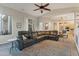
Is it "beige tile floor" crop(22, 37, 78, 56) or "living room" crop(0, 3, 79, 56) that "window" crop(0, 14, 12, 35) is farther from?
"beige tile floor" crop(22, 37, 78, 56)

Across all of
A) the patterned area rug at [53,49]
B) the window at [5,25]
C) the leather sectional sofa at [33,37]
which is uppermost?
the window at [5,25]

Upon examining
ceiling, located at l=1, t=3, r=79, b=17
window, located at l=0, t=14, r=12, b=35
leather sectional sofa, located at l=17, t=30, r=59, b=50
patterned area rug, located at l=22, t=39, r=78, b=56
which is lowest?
patterned area rug, located at l=22, t=39, r=78, b=56

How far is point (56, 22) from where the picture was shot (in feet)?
10.4

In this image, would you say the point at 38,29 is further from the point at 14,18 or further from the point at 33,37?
the point at 14,18

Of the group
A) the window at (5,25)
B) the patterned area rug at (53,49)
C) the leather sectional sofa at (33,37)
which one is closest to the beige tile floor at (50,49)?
the patterned area rug at (53,49)

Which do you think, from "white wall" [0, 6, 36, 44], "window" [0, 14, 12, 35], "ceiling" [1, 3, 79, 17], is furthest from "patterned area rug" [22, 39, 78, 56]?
"ceiling" [1, 3, 79, 17]

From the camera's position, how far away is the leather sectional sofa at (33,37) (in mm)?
3137

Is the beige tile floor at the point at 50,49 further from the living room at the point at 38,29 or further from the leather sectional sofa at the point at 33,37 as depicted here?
the leather sectional sofa at the point at 33,37

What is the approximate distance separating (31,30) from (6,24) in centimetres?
64

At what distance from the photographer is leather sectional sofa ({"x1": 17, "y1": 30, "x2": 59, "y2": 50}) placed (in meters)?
3.14

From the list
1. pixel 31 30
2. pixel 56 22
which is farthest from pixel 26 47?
pixel 56 22

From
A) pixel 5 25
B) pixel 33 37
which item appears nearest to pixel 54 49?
pixel 33 37

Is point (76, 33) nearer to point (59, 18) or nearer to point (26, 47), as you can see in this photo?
point (59, 18)

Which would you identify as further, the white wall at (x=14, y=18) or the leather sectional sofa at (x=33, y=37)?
the leather sectional sofa at (x=33, y=37)
